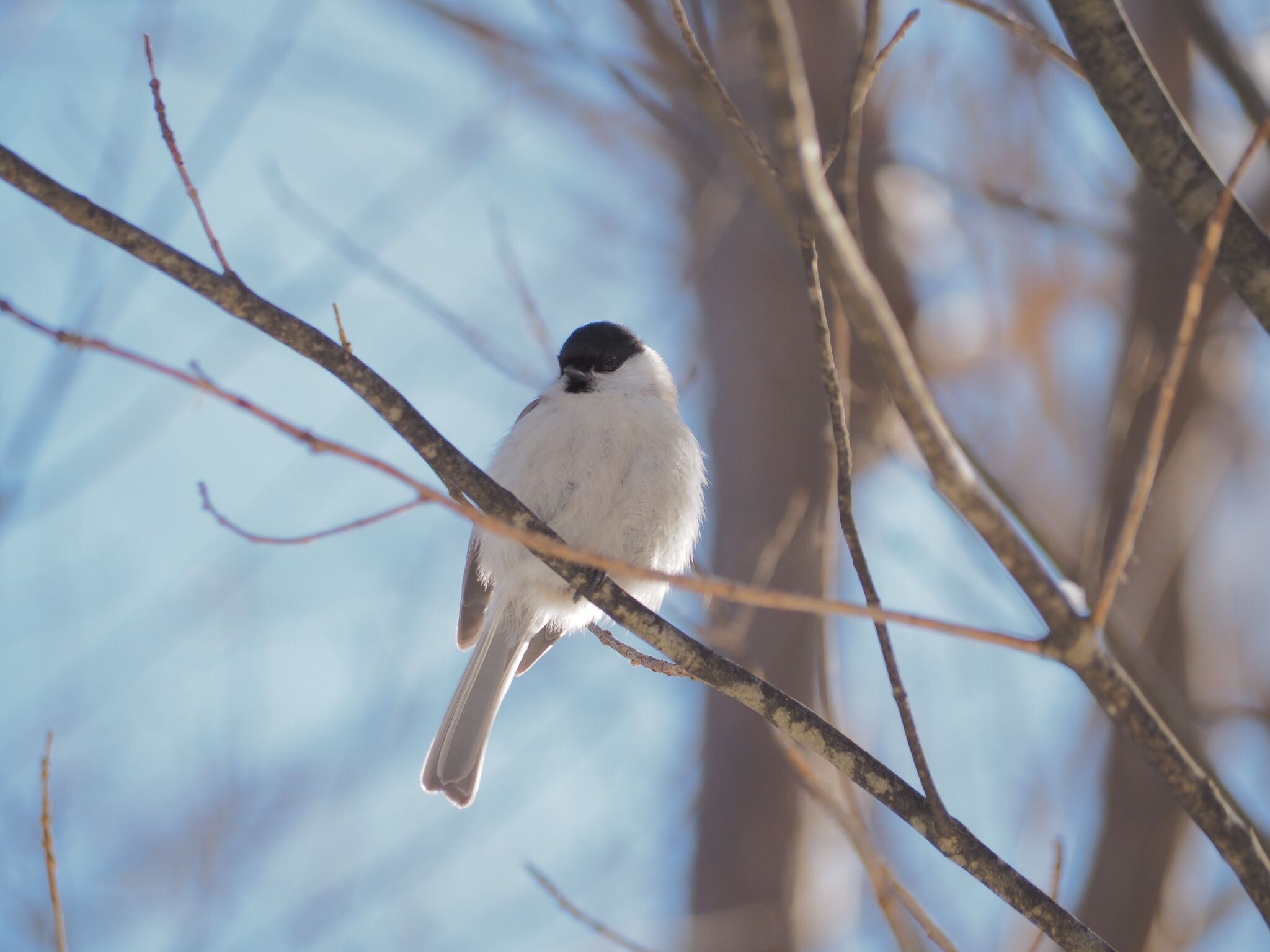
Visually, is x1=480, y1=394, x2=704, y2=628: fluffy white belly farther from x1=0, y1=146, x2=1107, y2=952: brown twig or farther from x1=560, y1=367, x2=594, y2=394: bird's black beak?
x1=0, y1=146, x2=1107, y2=952: brown twig

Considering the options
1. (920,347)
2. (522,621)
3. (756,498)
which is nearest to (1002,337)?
(920,347)

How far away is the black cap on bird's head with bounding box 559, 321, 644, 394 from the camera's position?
138 inches

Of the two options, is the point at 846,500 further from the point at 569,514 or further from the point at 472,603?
the point at 472,603

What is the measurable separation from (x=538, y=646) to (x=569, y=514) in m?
0.68

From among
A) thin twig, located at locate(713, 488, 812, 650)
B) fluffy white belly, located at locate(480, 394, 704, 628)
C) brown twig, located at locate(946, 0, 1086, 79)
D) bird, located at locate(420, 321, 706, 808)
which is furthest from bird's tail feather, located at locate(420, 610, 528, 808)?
brown twig, located at locate(946, 0, 1086, 79)

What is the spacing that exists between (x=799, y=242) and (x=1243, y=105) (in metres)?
1.54

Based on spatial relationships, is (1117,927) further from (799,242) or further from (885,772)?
(799,242)

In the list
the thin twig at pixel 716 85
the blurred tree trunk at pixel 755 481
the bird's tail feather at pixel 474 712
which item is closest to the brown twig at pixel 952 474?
the thin twig at pixel 716 85

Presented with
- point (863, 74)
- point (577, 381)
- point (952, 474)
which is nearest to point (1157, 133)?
point (863, 74)

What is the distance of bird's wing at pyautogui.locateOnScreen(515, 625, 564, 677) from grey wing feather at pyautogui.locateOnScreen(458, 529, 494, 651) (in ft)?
0.57

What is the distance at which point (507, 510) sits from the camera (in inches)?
75.4

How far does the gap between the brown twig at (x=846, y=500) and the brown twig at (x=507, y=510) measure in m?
0.09

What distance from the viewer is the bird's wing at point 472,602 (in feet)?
11.6

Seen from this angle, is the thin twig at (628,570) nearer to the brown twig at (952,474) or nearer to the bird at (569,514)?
the brown twig at (952,474)
